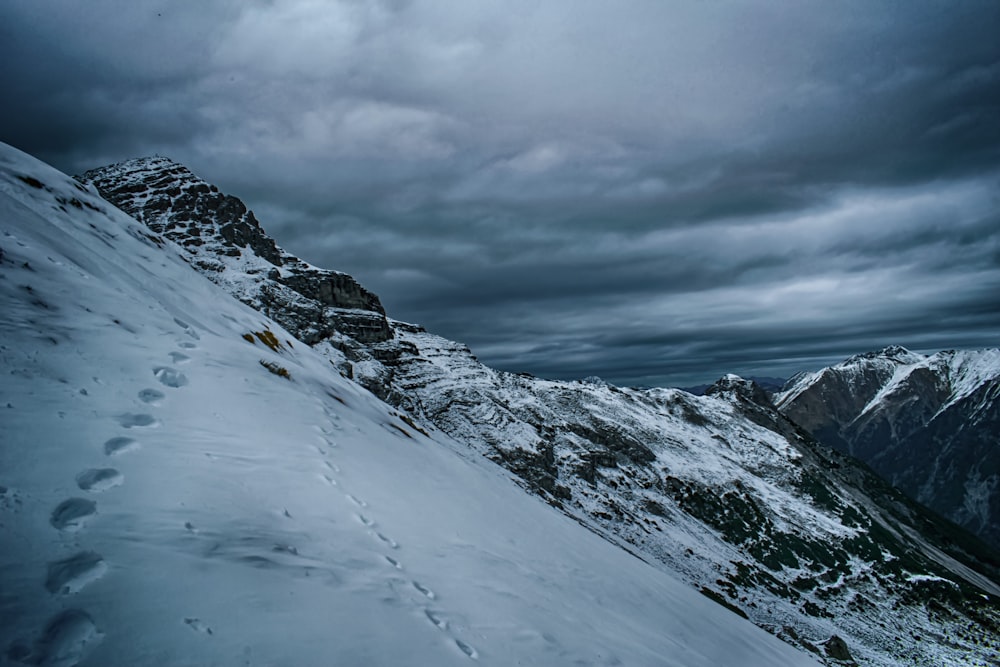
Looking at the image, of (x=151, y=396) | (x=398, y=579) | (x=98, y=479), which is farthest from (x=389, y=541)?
(x=151, y=396)

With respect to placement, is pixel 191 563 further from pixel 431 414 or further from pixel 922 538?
pixel 922 538

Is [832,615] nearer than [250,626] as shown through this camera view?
No

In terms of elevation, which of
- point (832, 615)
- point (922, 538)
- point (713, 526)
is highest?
point (713, 526)

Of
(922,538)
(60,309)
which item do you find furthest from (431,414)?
(922,538)

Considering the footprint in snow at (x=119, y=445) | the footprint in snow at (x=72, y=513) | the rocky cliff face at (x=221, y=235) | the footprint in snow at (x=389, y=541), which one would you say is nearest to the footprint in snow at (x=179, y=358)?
the footprint in snow at (x=119, y=445)

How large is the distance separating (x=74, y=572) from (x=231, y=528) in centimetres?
163

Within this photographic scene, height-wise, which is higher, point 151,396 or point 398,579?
point 151,396

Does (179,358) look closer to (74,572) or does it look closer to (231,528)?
(231,528)

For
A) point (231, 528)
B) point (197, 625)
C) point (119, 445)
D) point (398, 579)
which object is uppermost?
point (119, 445)

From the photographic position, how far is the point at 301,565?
603cm

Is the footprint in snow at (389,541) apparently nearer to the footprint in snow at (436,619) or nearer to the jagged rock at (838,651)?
the footprint in snow at (436,619)

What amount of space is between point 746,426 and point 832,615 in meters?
97.3

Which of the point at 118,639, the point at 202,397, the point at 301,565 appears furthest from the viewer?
the point at 202,397

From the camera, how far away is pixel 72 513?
5.28 metres
